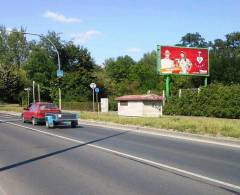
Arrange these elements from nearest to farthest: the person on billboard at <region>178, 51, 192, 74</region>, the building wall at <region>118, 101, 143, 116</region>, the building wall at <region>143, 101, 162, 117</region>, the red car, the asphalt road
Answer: the asphalt road
the red car
the building wall at <region>143, 101, 162, 117</region>
the building wall at <region>118, 101, 143, 116</region>
the person on billboard at <region>178, 51, 192, 74</region>

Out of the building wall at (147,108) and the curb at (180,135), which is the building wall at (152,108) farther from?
the curb at (180,135)

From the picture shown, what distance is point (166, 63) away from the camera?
4691 cm

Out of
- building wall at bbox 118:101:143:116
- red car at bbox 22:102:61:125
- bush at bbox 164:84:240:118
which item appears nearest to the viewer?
red car at bbox 22:102:61:125

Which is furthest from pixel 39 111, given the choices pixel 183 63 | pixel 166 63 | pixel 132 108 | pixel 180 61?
pixel 183 63

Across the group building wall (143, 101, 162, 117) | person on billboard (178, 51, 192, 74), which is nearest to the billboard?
person on billboard (178, 51, 192, 74)

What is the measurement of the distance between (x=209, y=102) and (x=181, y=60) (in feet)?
34.1

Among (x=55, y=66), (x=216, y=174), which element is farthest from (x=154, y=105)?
(x=55, y=66)

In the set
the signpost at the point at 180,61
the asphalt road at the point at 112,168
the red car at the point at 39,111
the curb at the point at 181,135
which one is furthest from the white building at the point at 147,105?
the asphalt road at the point at 112,168

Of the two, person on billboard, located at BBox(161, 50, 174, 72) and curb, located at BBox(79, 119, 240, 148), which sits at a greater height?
person on billboard, located at BBox(161, 50, 174, 72)

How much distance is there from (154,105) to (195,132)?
24.2m

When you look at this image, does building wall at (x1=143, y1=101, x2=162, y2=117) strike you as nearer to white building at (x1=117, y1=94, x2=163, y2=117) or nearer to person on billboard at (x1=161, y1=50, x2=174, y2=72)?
white building at (x1=117, y1=94, x2=163, y2=117)

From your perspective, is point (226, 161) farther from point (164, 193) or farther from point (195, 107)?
point (195, 107)

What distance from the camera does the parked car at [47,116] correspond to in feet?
89.8

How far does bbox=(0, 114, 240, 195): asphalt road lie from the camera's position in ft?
28.5
